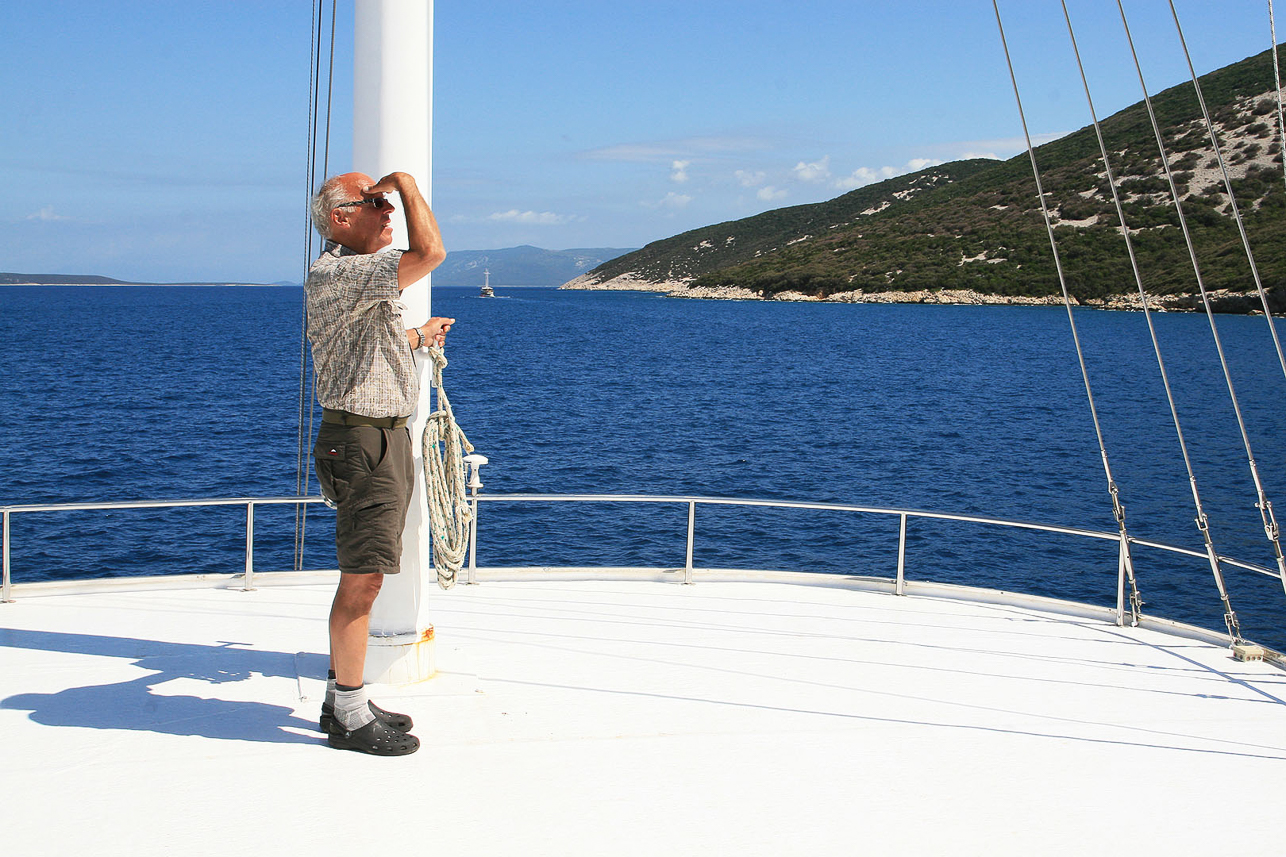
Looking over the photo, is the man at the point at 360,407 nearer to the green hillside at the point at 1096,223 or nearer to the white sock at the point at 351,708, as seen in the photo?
the white sock at the point at 351,708

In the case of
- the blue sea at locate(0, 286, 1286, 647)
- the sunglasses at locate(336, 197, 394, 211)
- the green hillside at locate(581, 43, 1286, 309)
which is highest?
the green hillside at locate(581, 43, 1286, 309)

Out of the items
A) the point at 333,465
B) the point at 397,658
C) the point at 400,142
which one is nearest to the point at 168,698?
the point at 397,658

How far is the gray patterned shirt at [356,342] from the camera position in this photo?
3.27m

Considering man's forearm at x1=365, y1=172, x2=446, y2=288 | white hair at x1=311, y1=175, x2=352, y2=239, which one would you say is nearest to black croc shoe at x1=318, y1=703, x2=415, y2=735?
man's forearm at x1=365, y1=172, x2=446, y2=288

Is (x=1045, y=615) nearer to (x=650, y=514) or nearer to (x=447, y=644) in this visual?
(x=447, y=644)

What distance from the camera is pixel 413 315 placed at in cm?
398

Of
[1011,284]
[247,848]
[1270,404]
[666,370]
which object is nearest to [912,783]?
[247,848]

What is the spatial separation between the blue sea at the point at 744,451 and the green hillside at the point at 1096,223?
12764mm

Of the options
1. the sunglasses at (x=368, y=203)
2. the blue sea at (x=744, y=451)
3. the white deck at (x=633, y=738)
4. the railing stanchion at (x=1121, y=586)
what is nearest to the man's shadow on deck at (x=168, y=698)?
the white deck at (x=633, y=738)

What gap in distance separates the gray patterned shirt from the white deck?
1.29 metres

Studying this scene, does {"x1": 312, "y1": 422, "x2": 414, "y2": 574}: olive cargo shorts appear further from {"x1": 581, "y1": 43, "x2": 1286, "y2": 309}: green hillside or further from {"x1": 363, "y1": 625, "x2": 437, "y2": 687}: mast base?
{"x1": 581, "y1": 43, "x2": 1286, "y2": 309}: green hillside

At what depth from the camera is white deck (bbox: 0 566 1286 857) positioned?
305cm

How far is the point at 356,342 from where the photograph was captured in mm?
3369

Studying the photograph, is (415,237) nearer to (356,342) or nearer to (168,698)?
(356,342)
